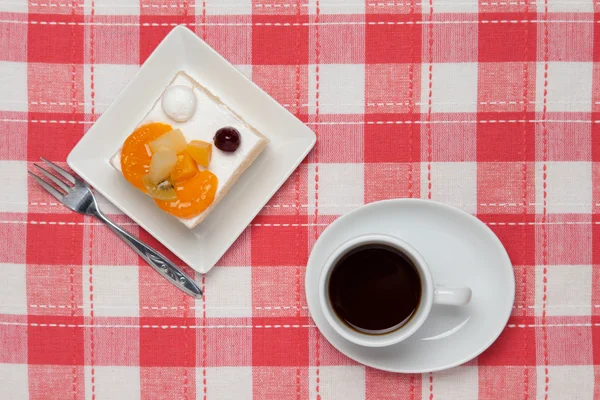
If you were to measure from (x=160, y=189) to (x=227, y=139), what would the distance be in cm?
11

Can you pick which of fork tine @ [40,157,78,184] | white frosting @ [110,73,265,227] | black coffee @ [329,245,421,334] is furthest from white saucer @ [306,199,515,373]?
fork tine @ [40,157,78,184]

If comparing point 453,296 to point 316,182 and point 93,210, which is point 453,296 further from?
point 93,210

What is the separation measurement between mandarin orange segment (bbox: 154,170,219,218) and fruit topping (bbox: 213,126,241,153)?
0.13 feet

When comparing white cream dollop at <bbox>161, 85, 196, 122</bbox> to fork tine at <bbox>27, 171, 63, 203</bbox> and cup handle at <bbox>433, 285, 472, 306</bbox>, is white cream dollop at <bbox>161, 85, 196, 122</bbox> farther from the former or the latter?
cup handle at <bbox>433, 285, 472, 306</bbox>

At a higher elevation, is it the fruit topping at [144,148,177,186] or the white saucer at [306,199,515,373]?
the fruit topping at [144,148,177,186]

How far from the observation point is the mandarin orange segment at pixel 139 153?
76 centimetres

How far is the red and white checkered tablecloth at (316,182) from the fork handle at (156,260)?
0.05ft

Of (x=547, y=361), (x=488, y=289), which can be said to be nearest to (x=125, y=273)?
(x=488, y=289)

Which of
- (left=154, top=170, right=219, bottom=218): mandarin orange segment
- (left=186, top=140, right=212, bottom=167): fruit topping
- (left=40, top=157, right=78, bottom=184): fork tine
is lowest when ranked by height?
(left=154, top=170, right=219, bottom=218): mandarin orange segment

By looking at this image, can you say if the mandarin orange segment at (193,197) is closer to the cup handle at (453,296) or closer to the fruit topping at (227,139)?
the fruit topping at (227,139)

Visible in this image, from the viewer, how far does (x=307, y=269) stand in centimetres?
79

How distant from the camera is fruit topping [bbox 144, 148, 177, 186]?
0.74 m

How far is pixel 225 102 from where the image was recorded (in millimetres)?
821

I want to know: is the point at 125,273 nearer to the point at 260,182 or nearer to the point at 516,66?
the point at 260,182
